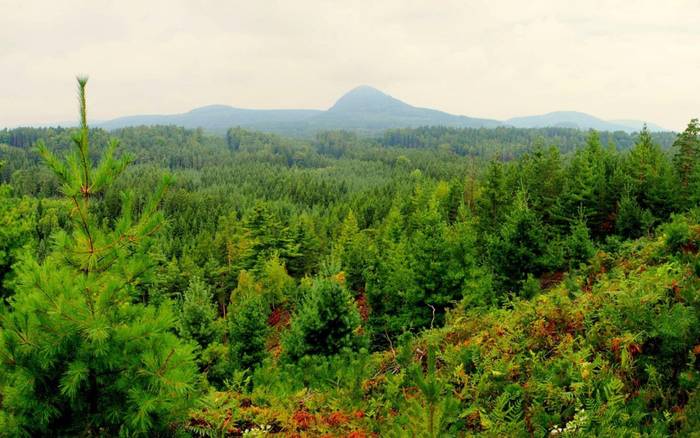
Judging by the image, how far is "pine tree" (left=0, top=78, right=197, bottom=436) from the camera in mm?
3859

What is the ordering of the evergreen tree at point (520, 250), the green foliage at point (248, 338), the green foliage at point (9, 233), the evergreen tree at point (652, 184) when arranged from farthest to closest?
the evergreen tree at point (652, 184), the evergreen tree at point (520, 250), the green foliage at point (248, 338), the green foliage at point (9, 233)

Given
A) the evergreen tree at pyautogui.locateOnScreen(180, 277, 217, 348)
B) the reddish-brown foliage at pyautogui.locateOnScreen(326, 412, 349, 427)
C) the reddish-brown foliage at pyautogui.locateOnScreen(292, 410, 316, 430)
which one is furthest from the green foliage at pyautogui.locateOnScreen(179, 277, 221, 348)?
the reddish-brown foliage at pyautogui.locateOnScreen(326, 412, 349, 427)

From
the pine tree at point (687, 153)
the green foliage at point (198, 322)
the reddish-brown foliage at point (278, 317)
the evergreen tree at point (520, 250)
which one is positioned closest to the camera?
the evergreen tree at point (520, 250)

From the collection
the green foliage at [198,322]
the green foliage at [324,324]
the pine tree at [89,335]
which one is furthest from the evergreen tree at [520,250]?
the pine tree at [89,335]

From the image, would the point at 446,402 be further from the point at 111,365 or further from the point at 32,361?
the point at 32,361

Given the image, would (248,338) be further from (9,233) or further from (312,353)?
(9,233)

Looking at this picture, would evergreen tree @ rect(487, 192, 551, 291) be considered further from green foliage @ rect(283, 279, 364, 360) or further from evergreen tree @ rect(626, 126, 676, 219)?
evergreen tree @ rect(626, 126, 676, 219)

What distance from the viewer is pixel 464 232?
728 inches

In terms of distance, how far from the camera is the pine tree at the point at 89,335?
3.86m

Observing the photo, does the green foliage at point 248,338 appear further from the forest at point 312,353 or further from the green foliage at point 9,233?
the green foliage at point 9,233

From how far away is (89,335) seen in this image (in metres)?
3.81

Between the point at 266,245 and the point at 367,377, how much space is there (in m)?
37.3

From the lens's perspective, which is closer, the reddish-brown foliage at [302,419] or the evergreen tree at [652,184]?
the reddish-brown foliage at [302,419]

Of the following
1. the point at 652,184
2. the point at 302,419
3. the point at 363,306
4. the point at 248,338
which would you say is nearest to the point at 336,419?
the point at 302,419
